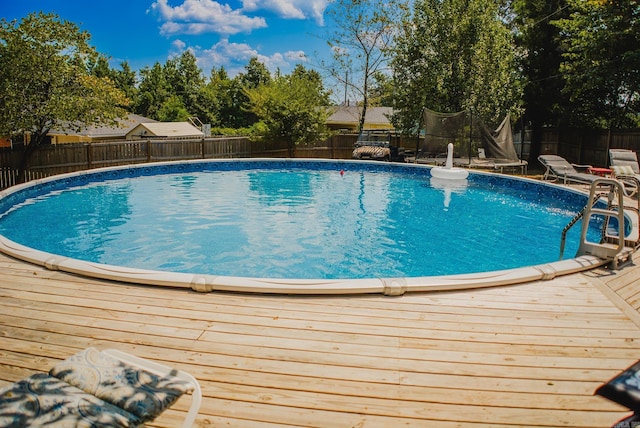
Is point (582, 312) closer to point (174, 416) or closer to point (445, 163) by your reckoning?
point (174, 416)

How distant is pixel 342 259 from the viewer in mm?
6863

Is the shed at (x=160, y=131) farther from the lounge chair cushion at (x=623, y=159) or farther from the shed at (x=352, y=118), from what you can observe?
the lounge chair cushion at (x=623, y=159)

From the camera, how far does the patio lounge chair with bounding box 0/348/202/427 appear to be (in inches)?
64.9

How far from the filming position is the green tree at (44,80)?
11.6 metres

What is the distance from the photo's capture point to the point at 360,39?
22359 millimetres

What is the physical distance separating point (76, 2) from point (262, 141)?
277ft

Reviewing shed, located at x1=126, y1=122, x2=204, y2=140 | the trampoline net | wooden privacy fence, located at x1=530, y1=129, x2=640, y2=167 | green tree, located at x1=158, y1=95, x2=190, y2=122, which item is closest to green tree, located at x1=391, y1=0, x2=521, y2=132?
wooden privacy fence, located at x1=530, y1=129, x2=640, y2=167

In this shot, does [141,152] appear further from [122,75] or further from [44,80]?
[122,75]

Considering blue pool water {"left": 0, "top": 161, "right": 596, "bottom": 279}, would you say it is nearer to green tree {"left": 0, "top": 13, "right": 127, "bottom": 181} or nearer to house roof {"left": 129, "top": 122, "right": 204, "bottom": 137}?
green tree {"left": 0, "top": 13, "right": 127, "bottom": 181}

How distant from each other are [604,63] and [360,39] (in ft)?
37.6

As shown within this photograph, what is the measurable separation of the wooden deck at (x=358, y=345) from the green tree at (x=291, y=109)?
14.7 m

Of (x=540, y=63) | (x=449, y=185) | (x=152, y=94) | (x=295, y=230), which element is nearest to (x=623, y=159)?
(x=449, y=185)

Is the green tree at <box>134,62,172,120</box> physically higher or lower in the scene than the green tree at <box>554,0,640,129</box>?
higher

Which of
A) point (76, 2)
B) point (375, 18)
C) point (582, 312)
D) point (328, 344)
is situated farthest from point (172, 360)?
point (76, 2)
